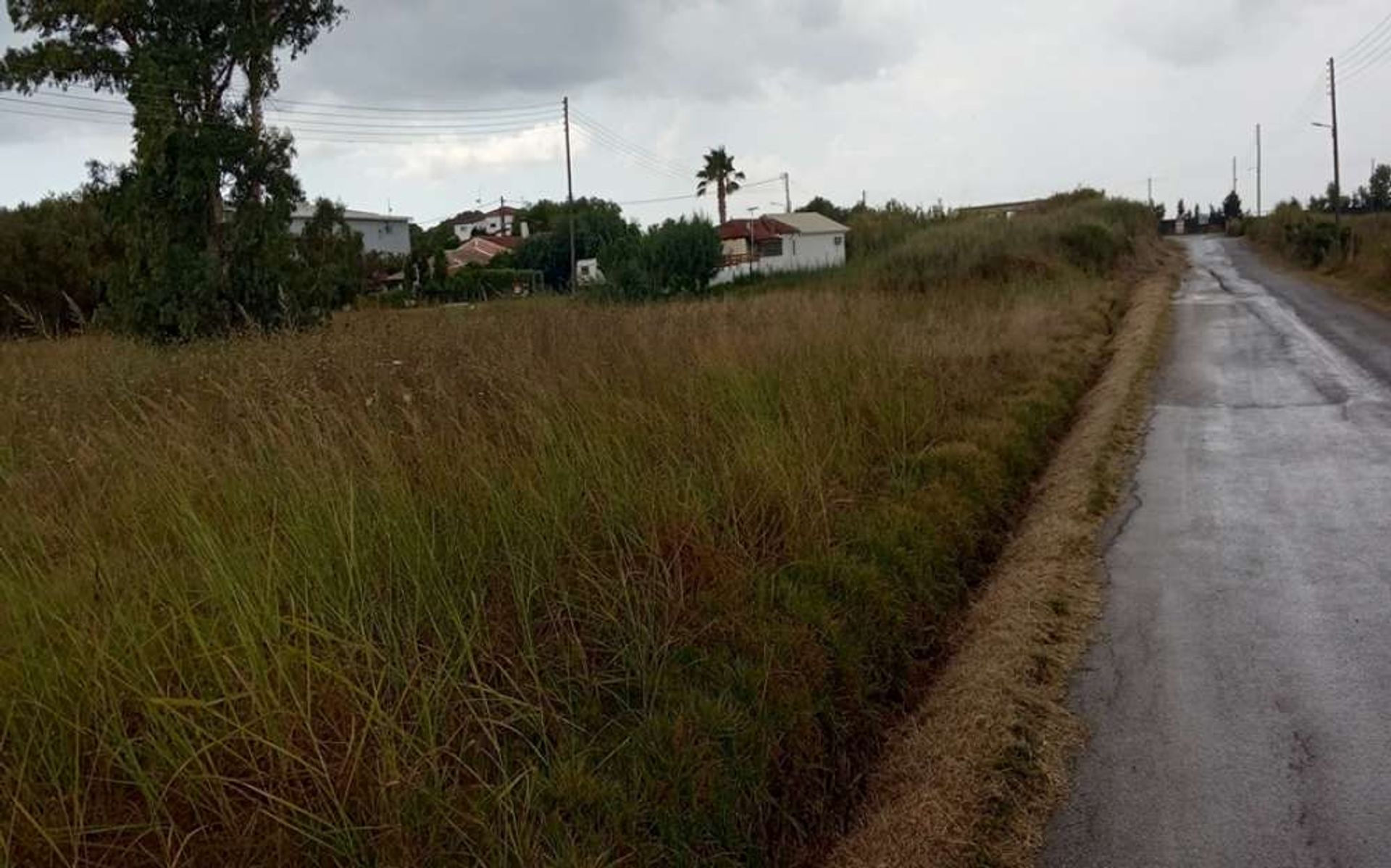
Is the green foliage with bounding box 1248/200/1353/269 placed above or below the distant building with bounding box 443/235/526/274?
below

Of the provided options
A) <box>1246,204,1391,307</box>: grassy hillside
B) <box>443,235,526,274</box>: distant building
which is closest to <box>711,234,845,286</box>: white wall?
<box>443,235,526,274</box>: distant building

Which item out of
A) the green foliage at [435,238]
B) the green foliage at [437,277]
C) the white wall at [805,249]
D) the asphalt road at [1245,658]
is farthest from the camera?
the green foliage at [435,238]

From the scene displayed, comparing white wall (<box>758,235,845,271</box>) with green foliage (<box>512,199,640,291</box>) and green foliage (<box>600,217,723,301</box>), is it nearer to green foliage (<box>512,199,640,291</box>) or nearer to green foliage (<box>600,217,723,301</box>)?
green foliage (<box>512,199,640,291</box>)

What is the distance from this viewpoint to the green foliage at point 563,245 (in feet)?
219

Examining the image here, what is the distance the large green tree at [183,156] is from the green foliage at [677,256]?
29552 mm

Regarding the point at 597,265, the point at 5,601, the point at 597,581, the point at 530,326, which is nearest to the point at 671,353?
the point at 530,326

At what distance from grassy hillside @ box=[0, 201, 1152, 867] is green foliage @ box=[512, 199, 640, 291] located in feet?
191

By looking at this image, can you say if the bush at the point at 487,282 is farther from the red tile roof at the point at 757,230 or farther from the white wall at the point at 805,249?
the red tile roof at the point at 757,230

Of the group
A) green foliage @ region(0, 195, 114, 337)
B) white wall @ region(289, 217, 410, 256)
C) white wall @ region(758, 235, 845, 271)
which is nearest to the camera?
green foliage @ region(0, 195, 114, 337)

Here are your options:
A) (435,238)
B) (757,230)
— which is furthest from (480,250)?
(757,230)

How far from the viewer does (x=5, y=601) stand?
138 inches

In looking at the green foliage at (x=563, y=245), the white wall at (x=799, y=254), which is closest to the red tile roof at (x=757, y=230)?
the white wall at (x=799, y=254)

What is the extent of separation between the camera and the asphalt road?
12.1 feet

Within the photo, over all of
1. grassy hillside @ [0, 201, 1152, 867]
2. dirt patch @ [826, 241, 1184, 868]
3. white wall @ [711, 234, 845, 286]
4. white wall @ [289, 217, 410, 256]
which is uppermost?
white wall @ [289, 217, 410, 256]
